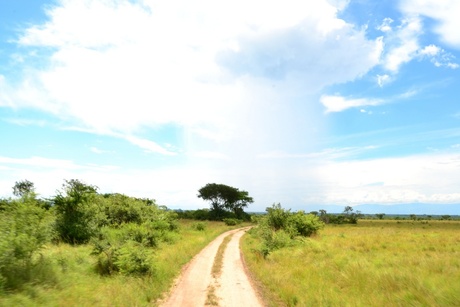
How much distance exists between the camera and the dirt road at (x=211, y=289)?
10992 mm

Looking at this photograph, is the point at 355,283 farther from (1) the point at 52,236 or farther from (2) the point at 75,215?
(2) the point at 75,215

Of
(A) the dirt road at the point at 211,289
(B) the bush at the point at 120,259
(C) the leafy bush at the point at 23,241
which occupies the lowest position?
(A) the dirt road at the point at 211,289

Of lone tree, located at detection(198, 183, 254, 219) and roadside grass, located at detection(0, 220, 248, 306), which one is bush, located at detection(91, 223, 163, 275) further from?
lone tree, located at detection(198, 183, 254, 219)

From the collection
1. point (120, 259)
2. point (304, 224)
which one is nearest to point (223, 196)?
point (304, 224)

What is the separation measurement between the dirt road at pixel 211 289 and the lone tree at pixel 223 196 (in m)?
87.1

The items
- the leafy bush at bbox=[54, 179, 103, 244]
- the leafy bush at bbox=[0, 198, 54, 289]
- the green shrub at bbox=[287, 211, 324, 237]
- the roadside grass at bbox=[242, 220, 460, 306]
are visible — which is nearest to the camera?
the leafy bush at bbox=[0, 198, 54, 289]

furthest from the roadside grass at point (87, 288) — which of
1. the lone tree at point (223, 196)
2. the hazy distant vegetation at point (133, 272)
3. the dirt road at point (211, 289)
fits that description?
the lone tree at point (223, 196)

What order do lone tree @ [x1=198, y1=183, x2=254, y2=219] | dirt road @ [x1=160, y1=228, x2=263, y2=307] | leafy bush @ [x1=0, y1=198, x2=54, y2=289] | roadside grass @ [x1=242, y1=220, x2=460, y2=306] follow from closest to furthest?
leafy bush @ [x1=0, y1=198, x2=54, y2=289]
roadside grass @ [x1=242, y1=220, x2=460, y2=306]
dirt road @ [x1=160, y1=228, x2=263, y2=307]
lone tree @ [x1=198, y1=183, x2=254, y2=219]

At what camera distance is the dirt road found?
1099cm

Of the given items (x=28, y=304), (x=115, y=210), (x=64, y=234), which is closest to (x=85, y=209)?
(x=64, y=234)

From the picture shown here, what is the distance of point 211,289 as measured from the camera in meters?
12.8

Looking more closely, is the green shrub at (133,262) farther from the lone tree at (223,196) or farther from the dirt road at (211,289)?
the lone tree at (223,196)

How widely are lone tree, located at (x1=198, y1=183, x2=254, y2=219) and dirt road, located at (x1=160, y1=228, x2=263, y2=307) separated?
286 ft

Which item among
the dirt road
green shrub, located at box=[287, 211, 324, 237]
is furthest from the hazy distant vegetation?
green shrub, located at box=[287, 211, 324, 237]
